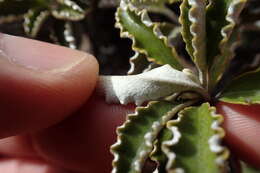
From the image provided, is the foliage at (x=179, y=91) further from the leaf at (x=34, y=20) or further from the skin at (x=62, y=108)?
the leaf at (x=34, y=20)

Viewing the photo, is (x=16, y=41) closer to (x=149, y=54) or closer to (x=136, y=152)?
(x=149, y=54)

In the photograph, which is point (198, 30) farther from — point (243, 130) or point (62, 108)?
point (62, 108)

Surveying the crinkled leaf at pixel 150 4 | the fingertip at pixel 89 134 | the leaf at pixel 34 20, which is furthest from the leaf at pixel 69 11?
the fingertip at pixel 89 134

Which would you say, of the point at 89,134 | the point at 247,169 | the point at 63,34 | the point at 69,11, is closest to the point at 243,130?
the point at 247,169

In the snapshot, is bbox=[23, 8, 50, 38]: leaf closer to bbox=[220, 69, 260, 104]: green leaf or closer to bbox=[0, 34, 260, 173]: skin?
bbox=[0, 34, 260, 173]: skin

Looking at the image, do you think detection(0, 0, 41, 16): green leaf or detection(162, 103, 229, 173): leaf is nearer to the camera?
detection(162, 103, 229, 173): leaf

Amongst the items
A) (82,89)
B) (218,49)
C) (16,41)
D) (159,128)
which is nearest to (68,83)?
(82,89)

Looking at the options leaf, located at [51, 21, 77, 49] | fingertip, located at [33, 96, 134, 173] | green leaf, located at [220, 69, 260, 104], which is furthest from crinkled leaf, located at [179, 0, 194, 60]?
leaf, located at [51, 21, 77, 49]
